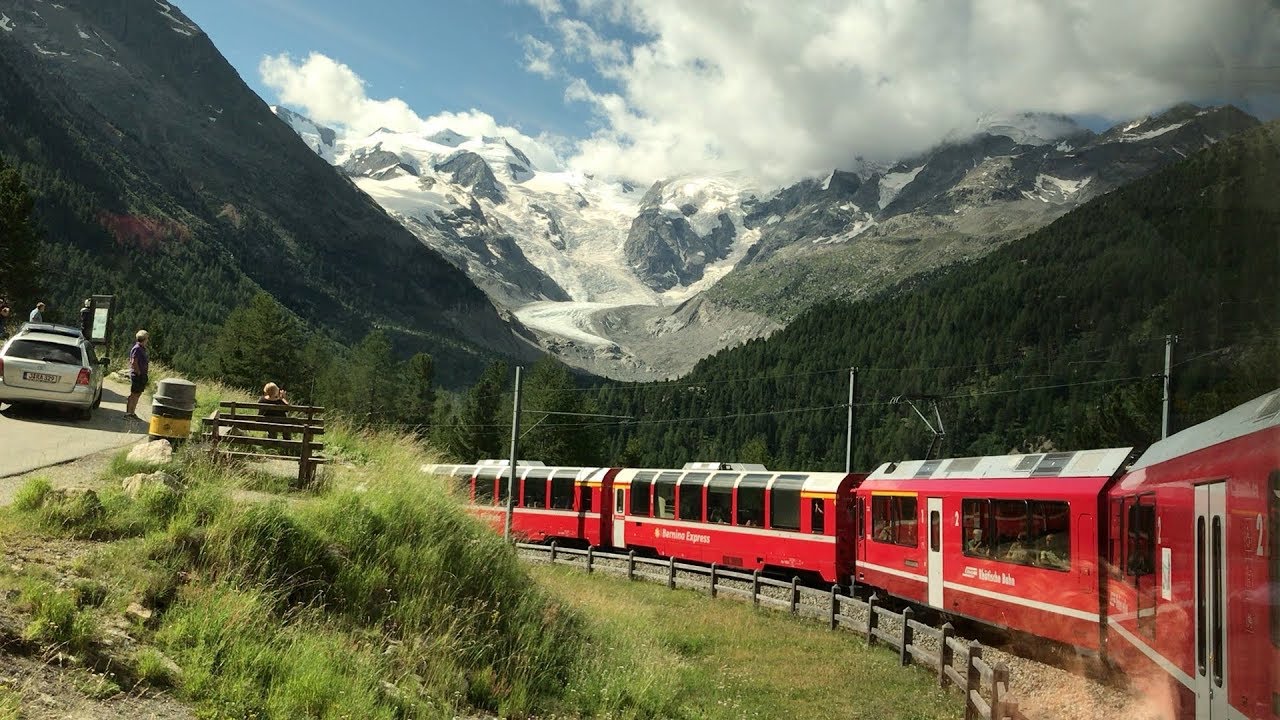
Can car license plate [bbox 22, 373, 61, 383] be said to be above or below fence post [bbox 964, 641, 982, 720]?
above

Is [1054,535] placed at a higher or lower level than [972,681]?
higher

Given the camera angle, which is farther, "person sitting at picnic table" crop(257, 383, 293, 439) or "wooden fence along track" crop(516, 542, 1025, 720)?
"person sitting at picnic table" crop(257, 383, 293, 439)

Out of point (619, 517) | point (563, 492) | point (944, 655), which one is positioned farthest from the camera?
point (563, 492)

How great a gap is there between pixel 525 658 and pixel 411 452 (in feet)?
21.3

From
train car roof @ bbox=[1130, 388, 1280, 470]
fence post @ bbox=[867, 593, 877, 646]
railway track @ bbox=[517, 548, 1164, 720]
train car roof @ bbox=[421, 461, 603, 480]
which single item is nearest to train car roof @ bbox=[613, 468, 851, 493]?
railway track @ bbox=[517, 548, 1164, 720]

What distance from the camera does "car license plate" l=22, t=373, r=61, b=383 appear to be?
68.3 ft

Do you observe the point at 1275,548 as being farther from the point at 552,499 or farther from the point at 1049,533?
the point at 552,499

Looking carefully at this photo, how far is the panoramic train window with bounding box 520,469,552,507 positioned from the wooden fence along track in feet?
20.4

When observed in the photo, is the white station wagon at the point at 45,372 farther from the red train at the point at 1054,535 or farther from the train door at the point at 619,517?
the train door at the point at 619,517

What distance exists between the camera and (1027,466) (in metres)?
17.2

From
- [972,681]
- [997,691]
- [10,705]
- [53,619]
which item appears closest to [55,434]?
[53,619]

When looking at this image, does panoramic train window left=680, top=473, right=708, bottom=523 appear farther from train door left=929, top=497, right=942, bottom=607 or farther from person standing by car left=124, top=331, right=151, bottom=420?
person standing by car left=124, top=331, right=151, bottom=420

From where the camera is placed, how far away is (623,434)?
518 ft

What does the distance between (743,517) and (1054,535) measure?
14.3 m
